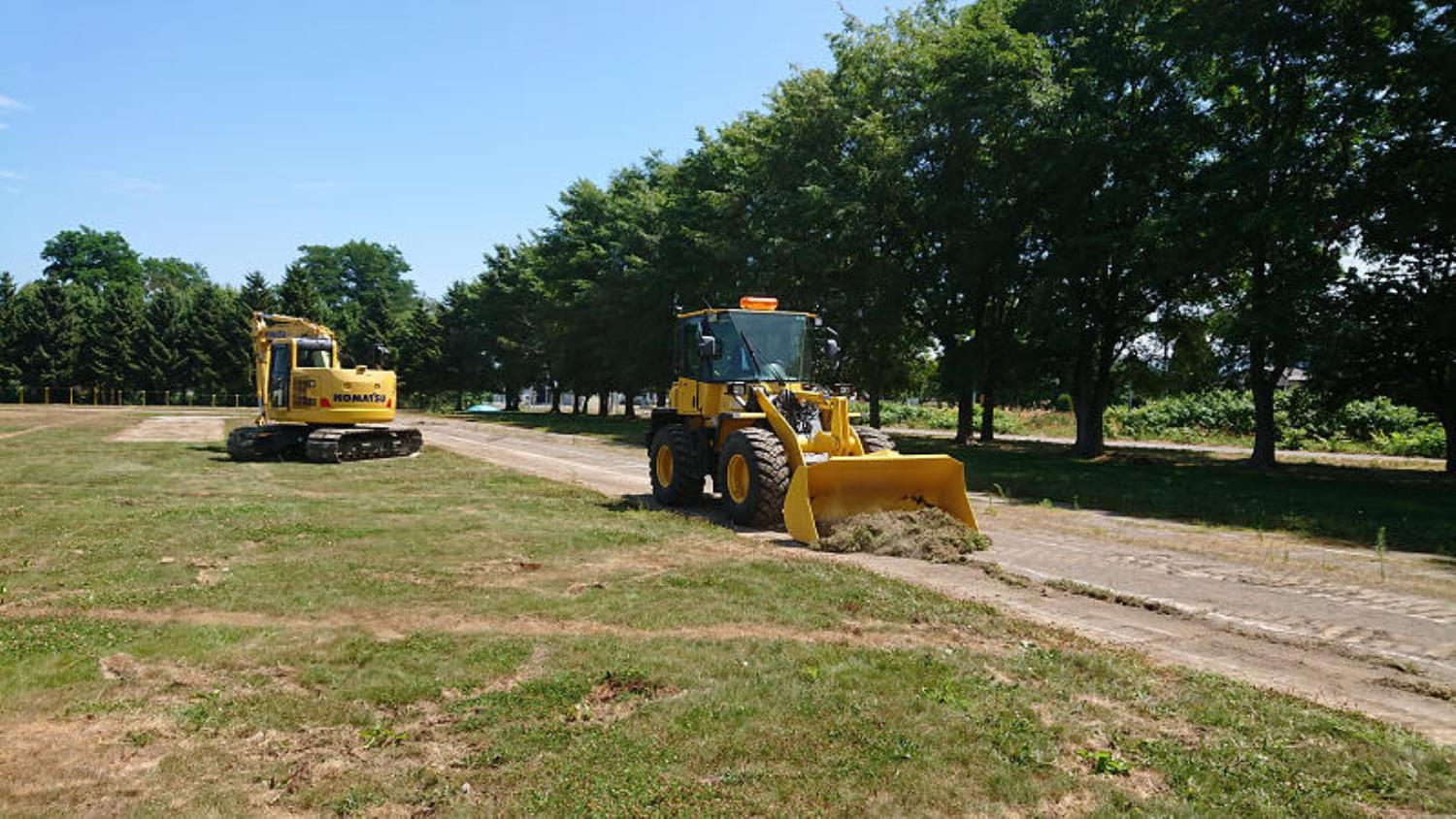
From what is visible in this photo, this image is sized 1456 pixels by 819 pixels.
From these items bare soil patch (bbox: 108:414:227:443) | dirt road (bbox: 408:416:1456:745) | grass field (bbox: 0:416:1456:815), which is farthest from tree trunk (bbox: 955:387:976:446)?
bare soil patch (bbox: 108:414:227:443)

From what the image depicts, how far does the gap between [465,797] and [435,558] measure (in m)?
5.15

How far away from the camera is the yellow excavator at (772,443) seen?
34.8 ft

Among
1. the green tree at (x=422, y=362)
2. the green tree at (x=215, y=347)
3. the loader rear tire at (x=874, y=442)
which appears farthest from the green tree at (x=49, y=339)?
the loader rear tire at (x=874, y=442)

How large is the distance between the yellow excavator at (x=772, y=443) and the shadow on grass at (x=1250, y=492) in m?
5.22

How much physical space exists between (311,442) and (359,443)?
114 centimetres

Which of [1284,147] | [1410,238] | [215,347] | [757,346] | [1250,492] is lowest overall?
[1250,492]

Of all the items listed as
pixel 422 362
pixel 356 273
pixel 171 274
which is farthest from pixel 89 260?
pixel 422 362

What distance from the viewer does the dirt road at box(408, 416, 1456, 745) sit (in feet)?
18.3

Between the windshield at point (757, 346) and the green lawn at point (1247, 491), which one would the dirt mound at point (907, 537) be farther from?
the green lawn at point (1247, 491)

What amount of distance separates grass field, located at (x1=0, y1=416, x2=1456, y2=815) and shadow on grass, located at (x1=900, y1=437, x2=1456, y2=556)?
6.50m

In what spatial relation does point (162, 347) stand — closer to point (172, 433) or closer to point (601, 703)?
point (172, 433)

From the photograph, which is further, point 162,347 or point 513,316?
point 162,347

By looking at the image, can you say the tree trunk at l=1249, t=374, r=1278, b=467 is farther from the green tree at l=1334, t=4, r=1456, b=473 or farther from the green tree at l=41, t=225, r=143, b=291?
the green tree at l=41, t=225, r=143, b=291

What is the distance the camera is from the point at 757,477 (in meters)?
10.8
